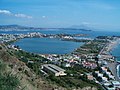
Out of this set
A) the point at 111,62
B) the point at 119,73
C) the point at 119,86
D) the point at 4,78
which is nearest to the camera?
the point at 4,78

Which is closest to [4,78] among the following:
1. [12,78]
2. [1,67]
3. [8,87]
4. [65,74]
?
[12,78]

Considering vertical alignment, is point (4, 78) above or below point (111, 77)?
above

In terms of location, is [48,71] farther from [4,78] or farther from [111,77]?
Answer: [4,78]

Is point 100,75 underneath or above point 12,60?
underneath

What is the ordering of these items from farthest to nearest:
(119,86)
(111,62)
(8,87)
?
(111,62), (119,86), (8,87)

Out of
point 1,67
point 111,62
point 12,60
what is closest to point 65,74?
point 12,60

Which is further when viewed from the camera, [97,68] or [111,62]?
[111,62]

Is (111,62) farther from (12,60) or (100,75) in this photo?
(12,60)

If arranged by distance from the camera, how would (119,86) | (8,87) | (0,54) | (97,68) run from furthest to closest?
(97,68) < (119,86) < (0,54) < (8,87)

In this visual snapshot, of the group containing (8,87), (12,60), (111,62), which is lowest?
(111,62)
